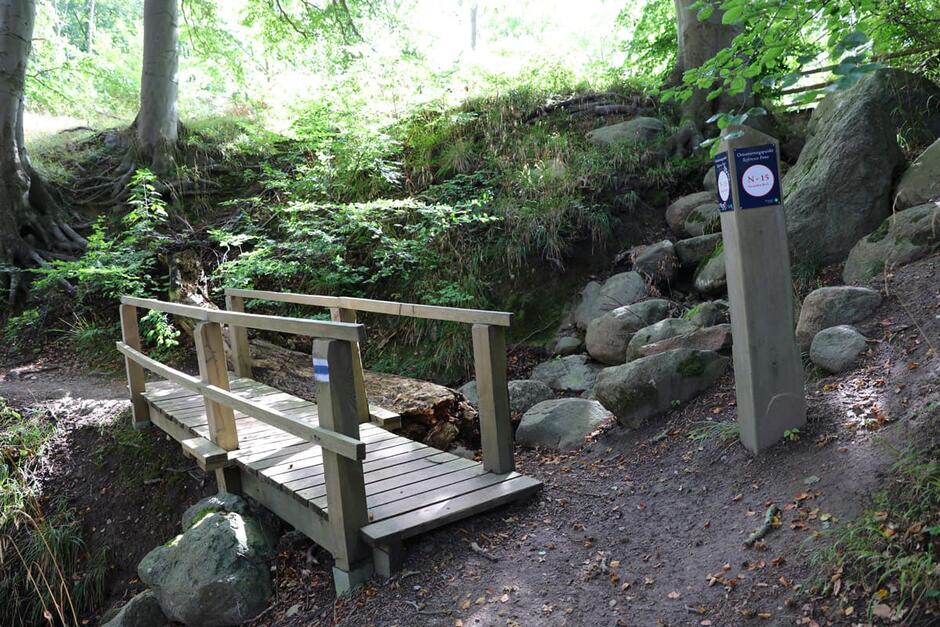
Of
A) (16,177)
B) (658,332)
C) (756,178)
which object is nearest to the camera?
(756,178)

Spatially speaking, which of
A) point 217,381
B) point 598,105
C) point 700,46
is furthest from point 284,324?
point 700,46

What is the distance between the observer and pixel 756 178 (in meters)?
3.71

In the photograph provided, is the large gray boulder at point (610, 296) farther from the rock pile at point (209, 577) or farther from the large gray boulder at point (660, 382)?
the rock pile at point (209, 577)

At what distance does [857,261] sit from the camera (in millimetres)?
5488

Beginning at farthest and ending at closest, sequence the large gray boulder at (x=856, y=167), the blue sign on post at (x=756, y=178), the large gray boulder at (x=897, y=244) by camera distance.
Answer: the large gray boulder at (x=856, y=167) < the large gray boulder at (x=897, y=244) < the blue sign on post at (x=756, y=178)

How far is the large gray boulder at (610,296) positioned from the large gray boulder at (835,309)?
238 centimetres

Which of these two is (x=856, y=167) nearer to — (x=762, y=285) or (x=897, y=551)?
(x=762, y=285)

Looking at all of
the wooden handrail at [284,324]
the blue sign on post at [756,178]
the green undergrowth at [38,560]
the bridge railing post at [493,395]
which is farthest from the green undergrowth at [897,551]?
the green undergrowth at [38,560]

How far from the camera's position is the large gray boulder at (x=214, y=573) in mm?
3916

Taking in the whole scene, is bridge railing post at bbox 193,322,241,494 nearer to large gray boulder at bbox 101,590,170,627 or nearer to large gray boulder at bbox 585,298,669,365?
large gray boulder at bbox 101,590,170,627

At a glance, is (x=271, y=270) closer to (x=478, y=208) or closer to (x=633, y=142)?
(x=478, y=208)

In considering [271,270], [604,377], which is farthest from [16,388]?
[604,377]

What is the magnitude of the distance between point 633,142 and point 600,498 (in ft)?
21.2

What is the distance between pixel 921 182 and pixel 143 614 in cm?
721
